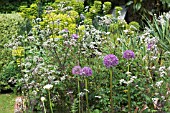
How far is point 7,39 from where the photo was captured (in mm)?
6148

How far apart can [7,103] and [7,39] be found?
114cm

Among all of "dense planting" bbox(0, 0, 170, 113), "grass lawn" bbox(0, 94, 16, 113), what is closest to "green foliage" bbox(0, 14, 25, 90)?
"grass lawn" bbox(0, 94, 16, 113)

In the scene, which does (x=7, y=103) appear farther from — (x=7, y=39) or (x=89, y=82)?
(x=89, y=82)

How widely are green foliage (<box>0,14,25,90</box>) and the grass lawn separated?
136mm

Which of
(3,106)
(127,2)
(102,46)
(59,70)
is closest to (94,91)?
(59,70)

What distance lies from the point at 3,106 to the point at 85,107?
77.6 inches

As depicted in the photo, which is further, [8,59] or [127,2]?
[127,2]

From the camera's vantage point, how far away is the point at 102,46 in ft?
15.1

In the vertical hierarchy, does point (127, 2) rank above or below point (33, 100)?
above

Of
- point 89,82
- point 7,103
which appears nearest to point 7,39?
point 7,103

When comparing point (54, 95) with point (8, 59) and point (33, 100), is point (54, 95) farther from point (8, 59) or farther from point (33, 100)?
point (8, 59)

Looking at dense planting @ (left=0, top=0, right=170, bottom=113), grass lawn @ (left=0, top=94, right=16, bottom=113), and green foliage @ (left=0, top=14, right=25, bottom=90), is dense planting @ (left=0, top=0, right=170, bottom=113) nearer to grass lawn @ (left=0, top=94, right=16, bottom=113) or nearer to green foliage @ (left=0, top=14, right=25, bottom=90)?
grass lawn @ (left=0, top=94, right=16, bottom=113)

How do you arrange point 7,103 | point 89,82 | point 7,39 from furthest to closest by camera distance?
point 7,39 → point 7,103 → point 89,82

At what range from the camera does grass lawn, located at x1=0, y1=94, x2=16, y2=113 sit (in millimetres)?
5283
